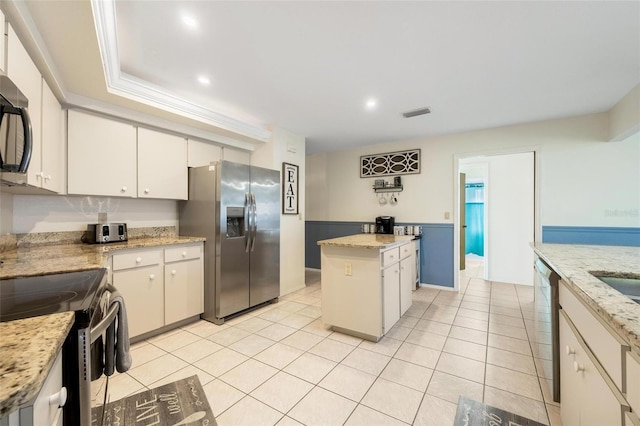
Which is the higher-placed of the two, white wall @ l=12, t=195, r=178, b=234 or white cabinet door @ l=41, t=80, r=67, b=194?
white cabinet door @ l=41, t=80, r=67, b=194

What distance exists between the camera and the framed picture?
3.97 meters

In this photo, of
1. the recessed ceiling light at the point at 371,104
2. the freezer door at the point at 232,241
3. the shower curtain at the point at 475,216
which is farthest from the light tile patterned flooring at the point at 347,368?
the shower curtain at the point at 475,216

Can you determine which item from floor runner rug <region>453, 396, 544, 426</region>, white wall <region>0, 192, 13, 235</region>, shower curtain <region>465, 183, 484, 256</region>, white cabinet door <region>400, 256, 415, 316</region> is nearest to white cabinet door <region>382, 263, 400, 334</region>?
white cabinet door <region>400, 256, 415, 316</region>

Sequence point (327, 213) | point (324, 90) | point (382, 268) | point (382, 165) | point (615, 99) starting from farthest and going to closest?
point (327, 213) → point (382, 165) → point (615, 99) → point (324, 90) → point (382, 268)

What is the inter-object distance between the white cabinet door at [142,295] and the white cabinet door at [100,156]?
0.81 m

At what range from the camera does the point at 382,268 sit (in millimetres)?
2477

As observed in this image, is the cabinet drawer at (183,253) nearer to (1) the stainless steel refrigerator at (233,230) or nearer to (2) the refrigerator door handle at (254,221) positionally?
(1) the stainless steel refrigerator at (233,230)

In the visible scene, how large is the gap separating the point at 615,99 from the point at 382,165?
2.88 metres

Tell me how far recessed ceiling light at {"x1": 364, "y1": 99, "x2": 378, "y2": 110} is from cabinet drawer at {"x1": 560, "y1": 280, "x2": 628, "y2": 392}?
245 cm

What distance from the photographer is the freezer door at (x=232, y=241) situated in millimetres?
2895

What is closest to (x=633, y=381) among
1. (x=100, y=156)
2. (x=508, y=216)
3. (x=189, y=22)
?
(x=189, y=22)

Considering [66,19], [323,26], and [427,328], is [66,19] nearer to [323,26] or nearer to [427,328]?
[323,26]

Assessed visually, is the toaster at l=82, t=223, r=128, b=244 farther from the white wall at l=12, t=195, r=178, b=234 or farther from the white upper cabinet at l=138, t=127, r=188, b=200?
the white upper cabinet at l=138, t=127, r=188, b=200

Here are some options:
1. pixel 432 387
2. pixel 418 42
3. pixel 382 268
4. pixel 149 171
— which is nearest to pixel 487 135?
pixel 418 42
